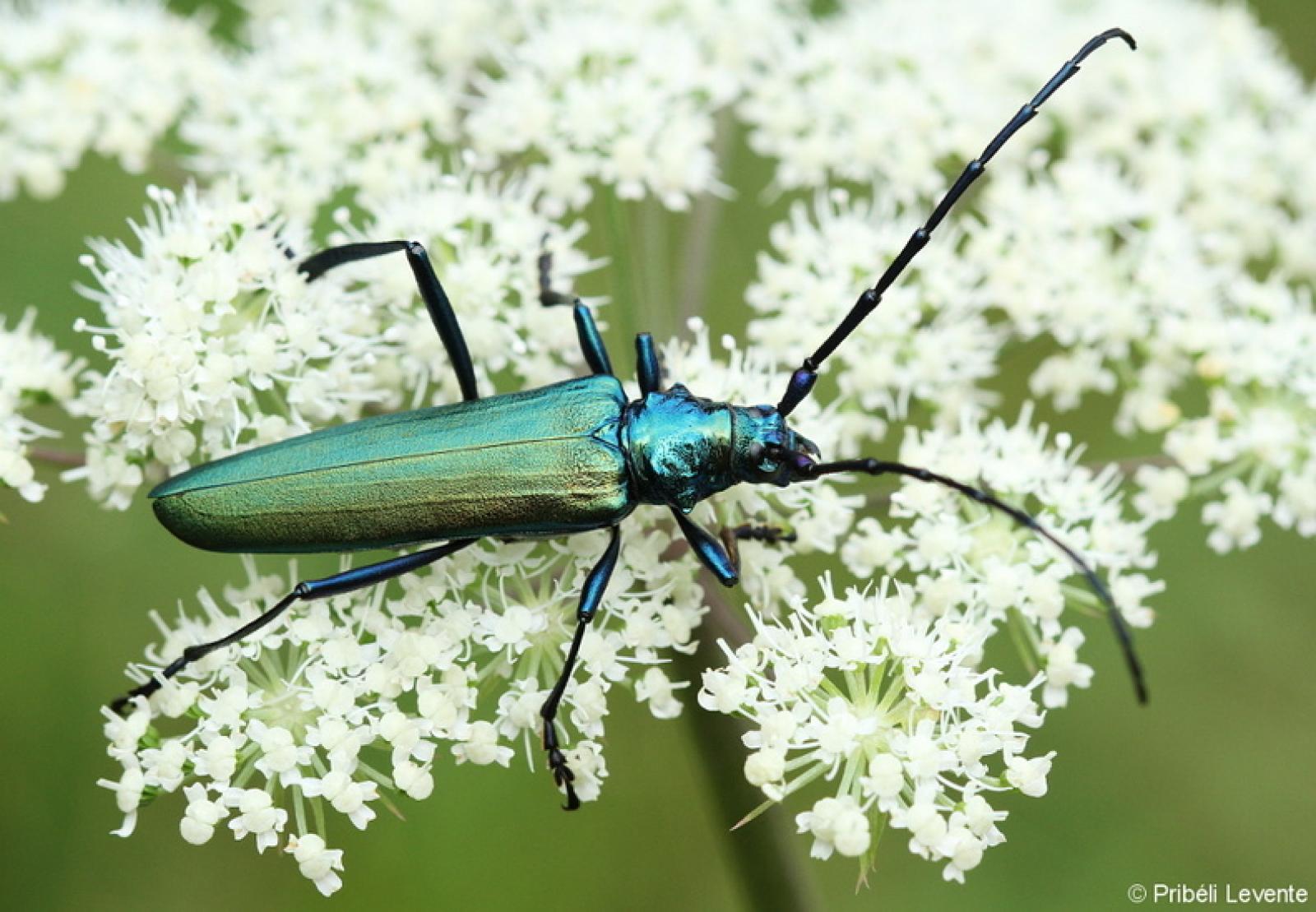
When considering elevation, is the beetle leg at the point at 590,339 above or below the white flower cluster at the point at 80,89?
below

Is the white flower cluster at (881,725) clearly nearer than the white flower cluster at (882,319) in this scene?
Yes

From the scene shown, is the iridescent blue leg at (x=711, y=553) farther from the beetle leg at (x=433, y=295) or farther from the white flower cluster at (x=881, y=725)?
the beetle leg at (x=433, y=295)

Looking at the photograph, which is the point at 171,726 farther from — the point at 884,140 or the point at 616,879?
the point at 884,140

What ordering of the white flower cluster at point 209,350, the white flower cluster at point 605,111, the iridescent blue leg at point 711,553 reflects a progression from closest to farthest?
the iridescent blue leg at point 711,553 < the white flower cluster at point 209,350 < the white flower cluster at point 605,111

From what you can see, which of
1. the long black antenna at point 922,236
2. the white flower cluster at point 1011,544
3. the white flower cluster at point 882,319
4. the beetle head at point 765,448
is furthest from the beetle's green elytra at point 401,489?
the white flower cluster at point 882,319

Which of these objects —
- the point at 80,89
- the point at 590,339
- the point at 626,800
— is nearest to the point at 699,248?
the point at 590,339

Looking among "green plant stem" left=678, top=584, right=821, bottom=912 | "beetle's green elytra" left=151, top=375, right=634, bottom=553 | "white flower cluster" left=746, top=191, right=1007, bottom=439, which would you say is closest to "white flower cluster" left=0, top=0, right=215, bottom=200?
"beetle's green elytra" left=151, top=375, right=634, bottom=553
